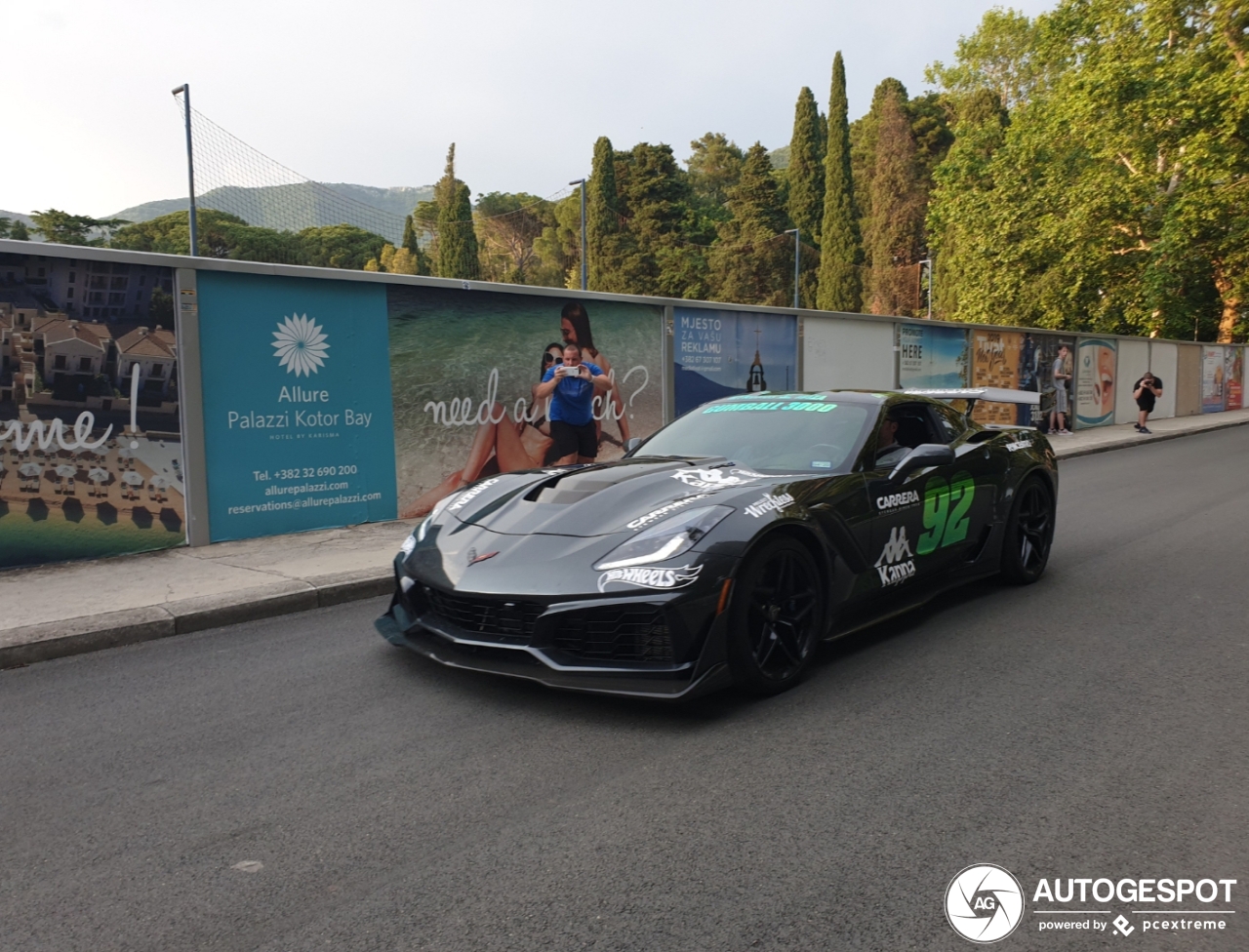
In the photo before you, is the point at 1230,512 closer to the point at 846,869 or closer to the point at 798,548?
the point at 798,548

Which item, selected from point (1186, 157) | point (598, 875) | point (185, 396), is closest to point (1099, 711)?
point (598, 875)

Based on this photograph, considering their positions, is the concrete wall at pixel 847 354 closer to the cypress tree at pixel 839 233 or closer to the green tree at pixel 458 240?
the cypress tree at pixel 839 233

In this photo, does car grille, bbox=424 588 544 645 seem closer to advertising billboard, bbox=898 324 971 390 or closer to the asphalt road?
the asphalt road

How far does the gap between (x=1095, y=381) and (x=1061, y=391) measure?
2.15 meters

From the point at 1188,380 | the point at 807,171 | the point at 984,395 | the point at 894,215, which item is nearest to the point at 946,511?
the point at 984,395

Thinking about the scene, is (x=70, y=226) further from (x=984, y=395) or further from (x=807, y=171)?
(x=984, y=395)

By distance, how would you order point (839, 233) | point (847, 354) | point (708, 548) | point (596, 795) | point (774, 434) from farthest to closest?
point (839, 233) → point (847, 354) → point (774, 434) → point (708, 548) → point (596, 795)

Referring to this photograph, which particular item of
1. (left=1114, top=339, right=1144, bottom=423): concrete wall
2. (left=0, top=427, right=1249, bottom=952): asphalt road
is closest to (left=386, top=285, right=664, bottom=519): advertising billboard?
(left=0, top=427, right=1249, bottom=952): asphalt road

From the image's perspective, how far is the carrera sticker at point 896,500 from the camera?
15.9 feet

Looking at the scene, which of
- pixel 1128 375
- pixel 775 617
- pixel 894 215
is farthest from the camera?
pixel 894 215

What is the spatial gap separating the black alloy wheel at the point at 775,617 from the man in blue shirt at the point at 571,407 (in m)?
5.96

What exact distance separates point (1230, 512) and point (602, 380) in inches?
265

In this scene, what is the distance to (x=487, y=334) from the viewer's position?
9.66 m

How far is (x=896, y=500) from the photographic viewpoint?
496 centimetres
